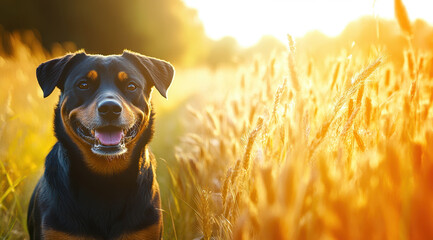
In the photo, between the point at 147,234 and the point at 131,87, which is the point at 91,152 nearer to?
the point at 131,87

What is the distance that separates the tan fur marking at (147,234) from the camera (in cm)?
218

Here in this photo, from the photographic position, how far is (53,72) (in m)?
2.62

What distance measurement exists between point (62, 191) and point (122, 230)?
475 millimetres

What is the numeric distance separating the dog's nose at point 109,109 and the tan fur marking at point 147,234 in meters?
0.79

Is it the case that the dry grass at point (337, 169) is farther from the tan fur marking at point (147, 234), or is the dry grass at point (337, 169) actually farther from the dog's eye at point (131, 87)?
the dog's eye at point (131, 87)

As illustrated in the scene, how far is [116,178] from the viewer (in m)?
2.42

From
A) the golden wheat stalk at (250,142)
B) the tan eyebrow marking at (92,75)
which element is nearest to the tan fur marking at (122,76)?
the tan eyebrow marking at (92,75)

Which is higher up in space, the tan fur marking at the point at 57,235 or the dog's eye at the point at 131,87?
the dog's eye at the point at 131,87

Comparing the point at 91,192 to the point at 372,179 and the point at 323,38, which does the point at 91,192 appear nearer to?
the point at 372,179

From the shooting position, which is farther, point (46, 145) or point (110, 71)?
point (46, 145)

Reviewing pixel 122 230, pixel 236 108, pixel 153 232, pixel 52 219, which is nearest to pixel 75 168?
pixel 52 219

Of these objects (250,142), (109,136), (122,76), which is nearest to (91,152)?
(109,136)

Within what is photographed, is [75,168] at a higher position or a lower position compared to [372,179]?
lower

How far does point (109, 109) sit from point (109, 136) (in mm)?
244
